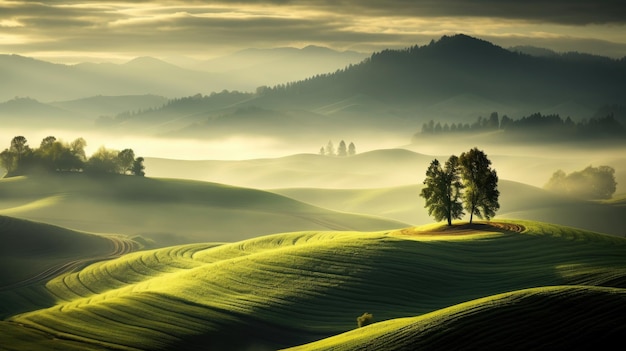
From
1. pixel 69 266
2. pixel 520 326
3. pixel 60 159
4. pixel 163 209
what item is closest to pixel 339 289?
pixel 520 326

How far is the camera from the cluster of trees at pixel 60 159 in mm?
195000

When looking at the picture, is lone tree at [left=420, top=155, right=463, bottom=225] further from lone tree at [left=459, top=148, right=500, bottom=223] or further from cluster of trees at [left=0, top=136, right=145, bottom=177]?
cluster of trees at [left=0, top=136, right=145, bottom=177]

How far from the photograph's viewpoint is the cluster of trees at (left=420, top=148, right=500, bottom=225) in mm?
92562

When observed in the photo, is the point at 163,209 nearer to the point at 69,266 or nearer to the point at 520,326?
the point at 69,266

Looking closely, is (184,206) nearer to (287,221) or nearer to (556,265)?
(287,221)

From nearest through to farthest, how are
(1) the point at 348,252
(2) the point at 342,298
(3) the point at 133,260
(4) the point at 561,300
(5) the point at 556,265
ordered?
(4) the point at 561,300, (2) the point at 342,298, (5) the point at 556,265, (1) the point at 348,252, (3) the point at 133,260

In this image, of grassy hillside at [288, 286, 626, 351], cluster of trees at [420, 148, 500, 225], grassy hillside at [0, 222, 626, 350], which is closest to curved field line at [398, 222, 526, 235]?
grassy hillside at [0, 222, 626, 350]

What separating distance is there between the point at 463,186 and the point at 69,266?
4832 cm

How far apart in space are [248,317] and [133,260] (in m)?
36.6

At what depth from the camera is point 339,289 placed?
7256 cm

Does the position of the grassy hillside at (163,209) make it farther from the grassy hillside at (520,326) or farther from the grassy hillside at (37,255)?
the grassy hillside at (520,326)

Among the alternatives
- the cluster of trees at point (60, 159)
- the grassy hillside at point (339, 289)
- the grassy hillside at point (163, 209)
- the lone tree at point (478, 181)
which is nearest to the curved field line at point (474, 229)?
the grassy hillside at point (339, 289)

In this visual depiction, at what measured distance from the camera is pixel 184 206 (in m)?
180

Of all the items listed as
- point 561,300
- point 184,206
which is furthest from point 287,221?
point 561,300
